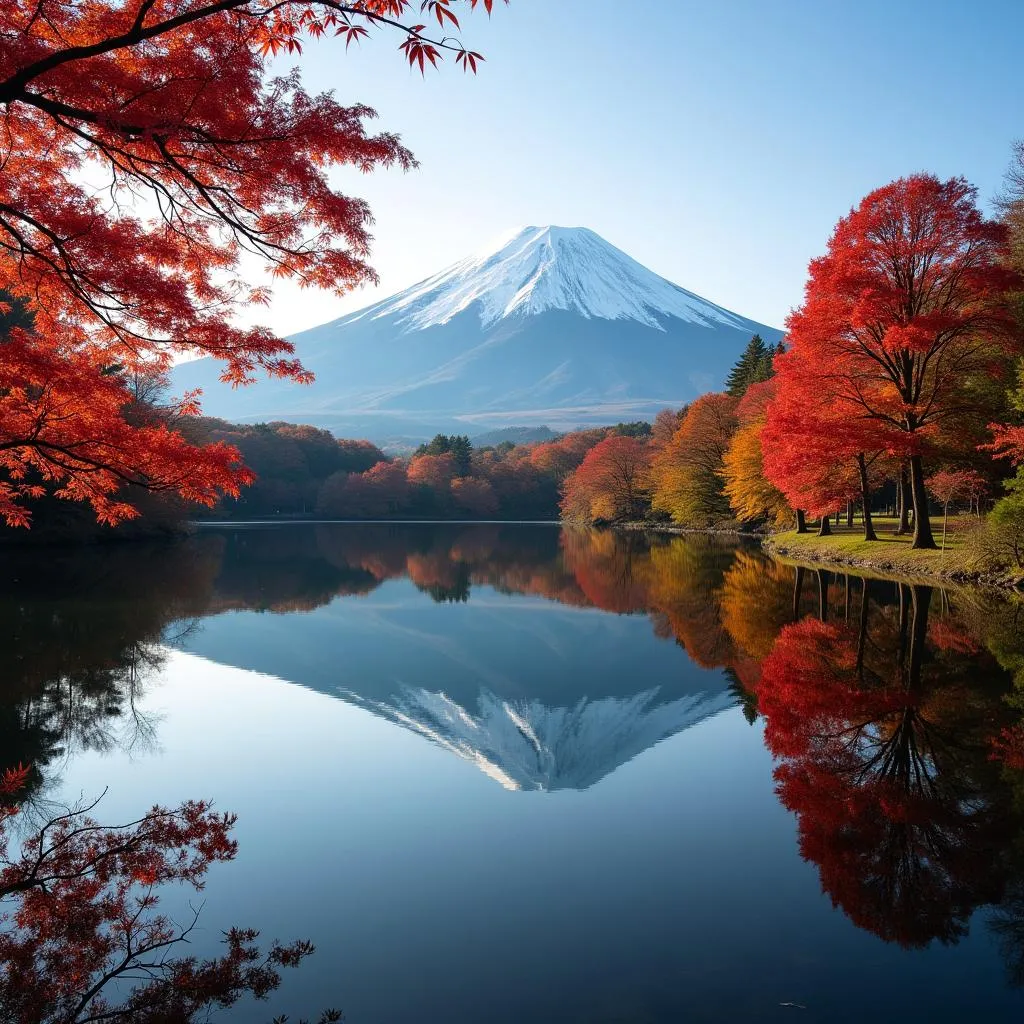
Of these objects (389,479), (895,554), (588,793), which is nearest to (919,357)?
(895,554)

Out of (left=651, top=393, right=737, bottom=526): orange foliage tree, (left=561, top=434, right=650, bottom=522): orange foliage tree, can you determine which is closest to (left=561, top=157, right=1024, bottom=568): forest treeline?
(left=651, top=393, right=737, bottom=526): orange foliage tree

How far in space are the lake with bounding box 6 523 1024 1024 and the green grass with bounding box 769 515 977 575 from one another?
483cm

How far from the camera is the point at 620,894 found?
5172 mm

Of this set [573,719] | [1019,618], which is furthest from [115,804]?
[1019,618]

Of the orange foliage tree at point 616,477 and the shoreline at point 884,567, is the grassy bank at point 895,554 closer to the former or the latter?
the shoreline at point 884,567

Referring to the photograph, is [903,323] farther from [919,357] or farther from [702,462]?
[702,462]

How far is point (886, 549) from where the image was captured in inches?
1018

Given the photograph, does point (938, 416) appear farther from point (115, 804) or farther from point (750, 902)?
point (115, 804)

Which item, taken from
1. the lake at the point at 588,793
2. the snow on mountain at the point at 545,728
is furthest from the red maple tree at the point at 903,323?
the snow on mountain at the point at 545,728

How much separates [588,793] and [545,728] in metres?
2.17

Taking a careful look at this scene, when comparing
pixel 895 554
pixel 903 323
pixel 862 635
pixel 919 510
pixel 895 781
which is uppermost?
pixel 903 323

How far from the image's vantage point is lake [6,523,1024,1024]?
14.0ft

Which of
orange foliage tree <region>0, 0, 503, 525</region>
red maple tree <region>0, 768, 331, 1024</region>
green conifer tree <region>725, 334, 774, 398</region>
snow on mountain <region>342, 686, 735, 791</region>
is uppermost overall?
green conifer tree <region>725, 334, 774, 398</region>

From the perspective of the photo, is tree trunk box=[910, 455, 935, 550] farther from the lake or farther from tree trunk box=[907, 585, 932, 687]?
the lake
